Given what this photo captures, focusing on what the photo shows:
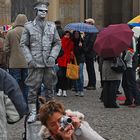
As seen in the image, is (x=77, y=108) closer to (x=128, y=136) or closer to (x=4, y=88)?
(x=128, y=136)

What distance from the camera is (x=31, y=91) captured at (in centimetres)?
934

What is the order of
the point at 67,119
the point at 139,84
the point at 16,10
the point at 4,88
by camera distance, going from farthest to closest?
the point at 16,10 < the point at 139,84 < the point at 4,88 < the point at 67,119

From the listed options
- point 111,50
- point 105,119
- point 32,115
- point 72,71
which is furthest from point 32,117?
point 72,71

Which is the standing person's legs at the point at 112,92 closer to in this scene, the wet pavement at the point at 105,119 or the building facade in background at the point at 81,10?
the wet pavement at the point at 105,119

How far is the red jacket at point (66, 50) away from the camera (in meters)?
14.2

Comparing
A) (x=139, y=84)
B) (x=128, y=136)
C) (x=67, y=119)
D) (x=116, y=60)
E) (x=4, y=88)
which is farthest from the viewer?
(x=139, y=84)

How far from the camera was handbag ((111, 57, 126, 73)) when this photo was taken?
11.9 metres

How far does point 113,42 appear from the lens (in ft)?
39.1

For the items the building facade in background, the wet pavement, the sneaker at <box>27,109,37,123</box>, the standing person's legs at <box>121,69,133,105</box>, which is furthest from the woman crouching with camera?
the building facade in background

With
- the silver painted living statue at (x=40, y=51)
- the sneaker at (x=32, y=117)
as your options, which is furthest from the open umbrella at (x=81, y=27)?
the sneaker at (x=32, y=117)

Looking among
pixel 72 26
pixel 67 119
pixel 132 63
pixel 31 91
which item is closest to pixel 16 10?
pixel 72 26

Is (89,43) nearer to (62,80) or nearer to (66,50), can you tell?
(66,50)

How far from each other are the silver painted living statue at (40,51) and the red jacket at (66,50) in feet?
15.8

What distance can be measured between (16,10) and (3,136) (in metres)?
18.8
